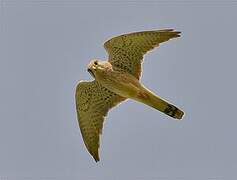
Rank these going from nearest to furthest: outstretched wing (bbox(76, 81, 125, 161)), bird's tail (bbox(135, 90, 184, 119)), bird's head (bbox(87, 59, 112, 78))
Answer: bird's tail (bbox(135, 90, 184, 119)) < bird's head (bbox(87, 59, 112, 78)) < outstretched wing (bbox(76, 81, 125, 161))

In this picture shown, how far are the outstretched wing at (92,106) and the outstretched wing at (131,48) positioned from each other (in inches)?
27.7

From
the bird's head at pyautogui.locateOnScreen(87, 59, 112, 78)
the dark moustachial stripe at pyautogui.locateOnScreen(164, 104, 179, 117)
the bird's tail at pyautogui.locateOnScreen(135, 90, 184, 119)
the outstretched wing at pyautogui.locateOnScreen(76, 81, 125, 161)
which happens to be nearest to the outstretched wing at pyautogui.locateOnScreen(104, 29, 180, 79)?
the bird's head at pyautogui.locateOnScreen(87, 59, 112, 78)

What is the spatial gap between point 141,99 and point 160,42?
45.4 inches

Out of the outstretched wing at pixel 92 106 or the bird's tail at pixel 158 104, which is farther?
the outstretched wing at pixel 92 106

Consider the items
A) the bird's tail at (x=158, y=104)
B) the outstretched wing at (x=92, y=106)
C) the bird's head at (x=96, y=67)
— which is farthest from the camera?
the outstretched wing at (x=92, y=106)

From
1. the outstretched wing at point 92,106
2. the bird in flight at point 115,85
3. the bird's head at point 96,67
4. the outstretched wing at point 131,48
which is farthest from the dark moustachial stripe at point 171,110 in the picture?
the bird's head at point 96,67

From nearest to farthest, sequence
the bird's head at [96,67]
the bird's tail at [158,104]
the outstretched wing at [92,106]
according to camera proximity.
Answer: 1. the bird's tail at [158,104]
2. the bird's head at [96,67]
3. the outstretched wing at [92,106]

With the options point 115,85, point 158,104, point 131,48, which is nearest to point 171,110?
point 158,104

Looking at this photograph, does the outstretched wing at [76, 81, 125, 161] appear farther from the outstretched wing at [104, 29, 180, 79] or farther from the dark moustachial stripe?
the dark moustachial stripe

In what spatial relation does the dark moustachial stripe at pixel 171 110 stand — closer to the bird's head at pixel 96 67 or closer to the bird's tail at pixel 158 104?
the bird's tail at pixel 158 104

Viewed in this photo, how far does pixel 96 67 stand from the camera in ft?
38.6

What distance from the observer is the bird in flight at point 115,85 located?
38.3ft

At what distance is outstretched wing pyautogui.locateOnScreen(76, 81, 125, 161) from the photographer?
12453mm

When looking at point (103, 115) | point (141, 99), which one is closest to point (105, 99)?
point (103, 115)
